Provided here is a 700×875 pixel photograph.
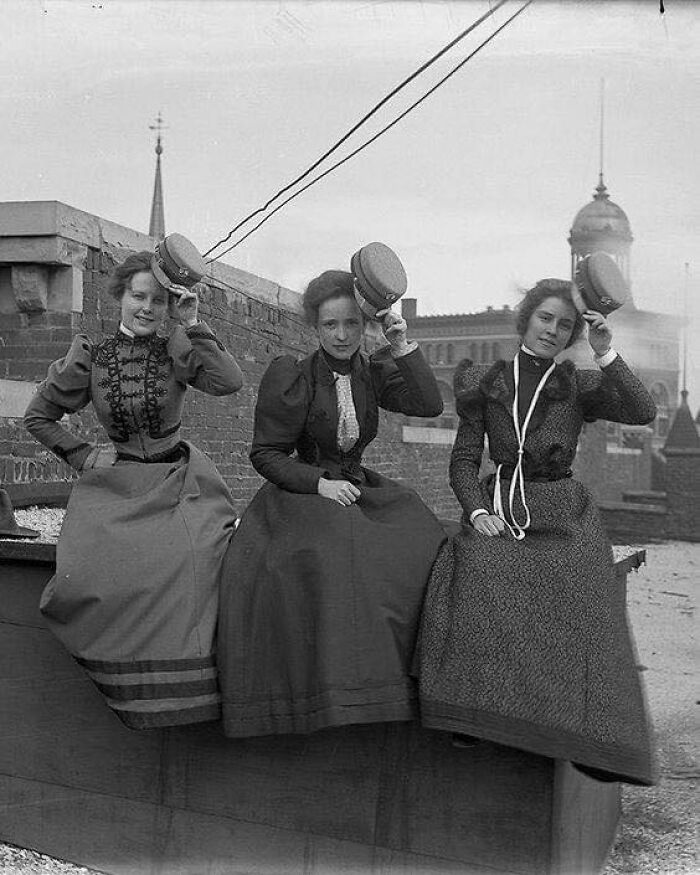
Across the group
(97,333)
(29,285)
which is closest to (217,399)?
(97,333)

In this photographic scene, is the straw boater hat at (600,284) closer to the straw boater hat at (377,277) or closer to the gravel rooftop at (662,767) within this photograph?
the straw boater hat at (377,277)

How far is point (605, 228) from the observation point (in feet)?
9.64

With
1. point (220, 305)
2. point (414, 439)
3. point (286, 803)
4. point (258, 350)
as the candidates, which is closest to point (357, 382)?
point (286, 803)

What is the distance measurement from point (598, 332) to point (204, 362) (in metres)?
1.15

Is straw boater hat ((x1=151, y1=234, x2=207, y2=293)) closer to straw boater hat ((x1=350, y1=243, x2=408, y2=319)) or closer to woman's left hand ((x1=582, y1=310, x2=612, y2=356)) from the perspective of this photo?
straw boater hat ((x1=350, y1=243, x2=408, y2=319))

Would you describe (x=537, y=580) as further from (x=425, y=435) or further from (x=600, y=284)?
(x=425, y=435)

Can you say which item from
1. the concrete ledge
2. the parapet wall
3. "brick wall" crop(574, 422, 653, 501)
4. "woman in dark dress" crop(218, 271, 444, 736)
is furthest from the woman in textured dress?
"brick wall" crop(574, 422, 653, 501)

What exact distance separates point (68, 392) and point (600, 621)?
177 centimetres

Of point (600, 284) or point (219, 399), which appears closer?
point (600, 284)

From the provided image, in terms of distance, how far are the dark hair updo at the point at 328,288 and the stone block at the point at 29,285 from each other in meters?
3.32

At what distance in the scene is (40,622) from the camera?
10.4ft

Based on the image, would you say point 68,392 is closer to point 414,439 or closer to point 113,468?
point 113,468

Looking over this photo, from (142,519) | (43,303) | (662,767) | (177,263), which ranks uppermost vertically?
(43,303)

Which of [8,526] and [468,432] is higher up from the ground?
[468,432]
